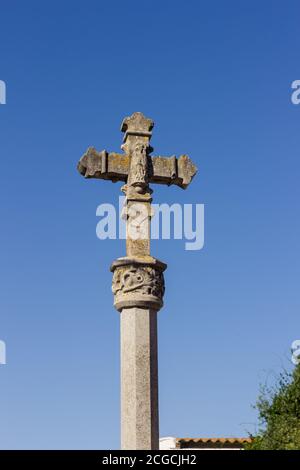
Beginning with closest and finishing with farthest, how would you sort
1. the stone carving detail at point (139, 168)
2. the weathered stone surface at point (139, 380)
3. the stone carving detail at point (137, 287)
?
the weathered stone surface at point (139, 380), the stone carving detail at point (137, 287), the stone carving detail at point (139, 168)

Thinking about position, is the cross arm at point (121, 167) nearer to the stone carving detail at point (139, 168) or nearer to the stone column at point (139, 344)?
the stone carving detail at point (139, 168)

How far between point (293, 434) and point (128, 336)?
10.1 metres

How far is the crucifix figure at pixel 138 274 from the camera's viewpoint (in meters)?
10.5

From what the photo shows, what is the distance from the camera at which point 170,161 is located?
38.9ft

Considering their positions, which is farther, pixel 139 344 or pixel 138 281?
pixel 138 281

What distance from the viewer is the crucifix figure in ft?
34.4

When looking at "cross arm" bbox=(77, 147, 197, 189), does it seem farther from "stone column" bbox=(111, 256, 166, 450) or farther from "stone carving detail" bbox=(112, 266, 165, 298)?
"stone carving detail" bbox=(112, 266, 165, 298)

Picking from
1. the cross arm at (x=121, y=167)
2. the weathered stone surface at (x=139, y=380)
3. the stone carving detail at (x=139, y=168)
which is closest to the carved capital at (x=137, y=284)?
the weathered stone surface at (x=139, y=380)

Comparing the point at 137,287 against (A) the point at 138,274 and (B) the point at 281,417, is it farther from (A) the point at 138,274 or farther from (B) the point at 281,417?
(B) the point at 281,417

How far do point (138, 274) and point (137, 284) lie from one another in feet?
0.41

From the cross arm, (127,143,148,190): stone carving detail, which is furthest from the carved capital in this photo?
the cross arm

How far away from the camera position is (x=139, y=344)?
10.7 metres

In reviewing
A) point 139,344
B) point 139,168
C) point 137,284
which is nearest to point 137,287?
point 137,284
